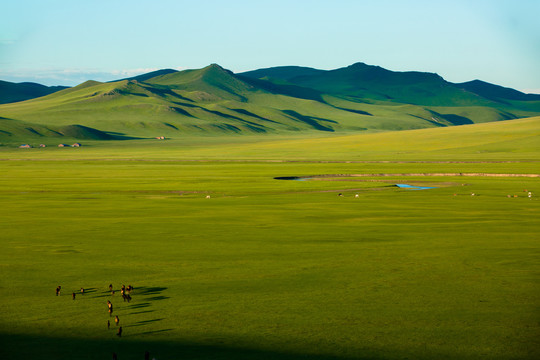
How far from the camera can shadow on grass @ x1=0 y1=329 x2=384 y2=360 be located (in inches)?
539

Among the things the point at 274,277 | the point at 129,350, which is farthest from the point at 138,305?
the point at 274,277

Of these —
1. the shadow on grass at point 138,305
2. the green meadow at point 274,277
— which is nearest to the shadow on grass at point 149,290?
the green meadow at point 274,277

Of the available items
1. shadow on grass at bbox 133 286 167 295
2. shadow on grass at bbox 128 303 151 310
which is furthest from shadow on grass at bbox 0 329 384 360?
shadow on grass at bbox 133 286 167 295

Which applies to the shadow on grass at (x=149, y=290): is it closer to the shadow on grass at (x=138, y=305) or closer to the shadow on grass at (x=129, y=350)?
the shadow on grass at (x=138, y=305)

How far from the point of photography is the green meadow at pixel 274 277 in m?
14.6

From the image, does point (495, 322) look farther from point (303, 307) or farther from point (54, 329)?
point (54, 329)

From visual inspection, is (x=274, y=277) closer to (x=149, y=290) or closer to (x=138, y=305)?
(x=149, y=290)

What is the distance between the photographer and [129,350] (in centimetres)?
1402

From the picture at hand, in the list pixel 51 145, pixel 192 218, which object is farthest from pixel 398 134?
pixel 192 218

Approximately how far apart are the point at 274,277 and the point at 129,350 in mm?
7142

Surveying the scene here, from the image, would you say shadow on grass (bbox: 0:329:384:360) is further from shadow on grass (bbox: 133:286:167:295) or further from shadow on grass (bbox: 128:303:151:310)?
shadow on grass (bbox: 133:286:167:295)

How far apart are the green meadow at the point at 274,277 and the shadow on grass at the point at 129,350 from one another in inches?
1.9

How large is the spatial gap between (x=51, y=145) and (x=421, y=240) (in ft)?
536

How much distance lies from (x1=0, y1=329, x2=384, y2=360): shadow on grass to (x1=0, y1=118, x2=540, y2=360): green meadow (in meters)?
0.05
